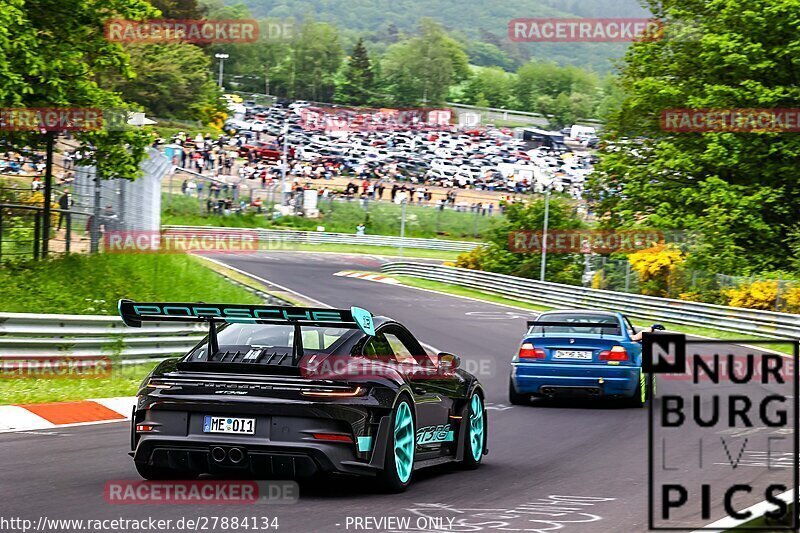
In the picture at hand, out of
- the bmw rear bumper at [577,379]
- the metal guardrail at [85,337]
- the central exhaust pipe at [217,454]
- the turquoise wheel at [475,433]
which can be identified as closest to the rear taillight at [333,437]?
the central exhaust pipe at [217,454]

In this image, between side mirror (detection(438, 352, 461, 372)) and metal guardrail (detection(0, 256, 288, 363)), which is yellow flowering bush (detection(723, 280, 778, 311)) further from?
side mirror (detection(438, 352, 461, 372))

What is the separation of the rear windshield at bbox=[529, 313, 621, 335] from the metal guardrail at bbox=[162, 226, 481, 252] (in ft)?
140

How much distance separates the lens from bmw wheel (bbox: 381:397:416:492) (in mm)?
8047

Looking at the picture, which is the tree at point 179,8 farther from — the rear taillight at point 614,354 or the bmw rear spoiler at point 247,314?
the bmw rear spoiler at point 247,314

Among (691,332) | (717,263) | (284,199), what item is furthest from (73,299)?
(284,199)

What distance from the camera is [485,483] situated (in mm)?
9109

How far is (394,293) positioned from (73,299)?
81.9 ft

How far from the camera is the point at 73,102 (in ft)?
74.1

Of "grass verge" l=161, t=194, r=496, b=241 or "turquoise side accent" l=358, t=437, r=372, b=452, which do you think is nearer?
"turquoise side accent" l=358, t=437, r=372, b=452

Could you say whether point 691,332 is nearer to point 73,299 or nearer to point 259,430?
point 73,299

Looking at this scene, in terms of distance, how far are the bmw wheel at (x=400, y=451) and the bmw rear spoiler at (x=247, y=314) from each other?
2.47 feet

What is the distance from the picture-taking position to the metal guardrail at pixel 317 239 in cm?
6406

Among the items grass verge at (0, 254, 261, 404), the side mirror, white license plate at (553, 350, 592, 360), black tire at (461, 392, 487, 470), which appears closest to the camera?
the side mirror

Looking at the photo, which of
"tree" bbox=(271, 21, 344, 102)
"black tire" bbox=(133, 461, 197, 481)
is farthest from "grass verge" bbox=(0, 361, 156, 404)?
"tree" bbox=(271, 21, 344, 102)
